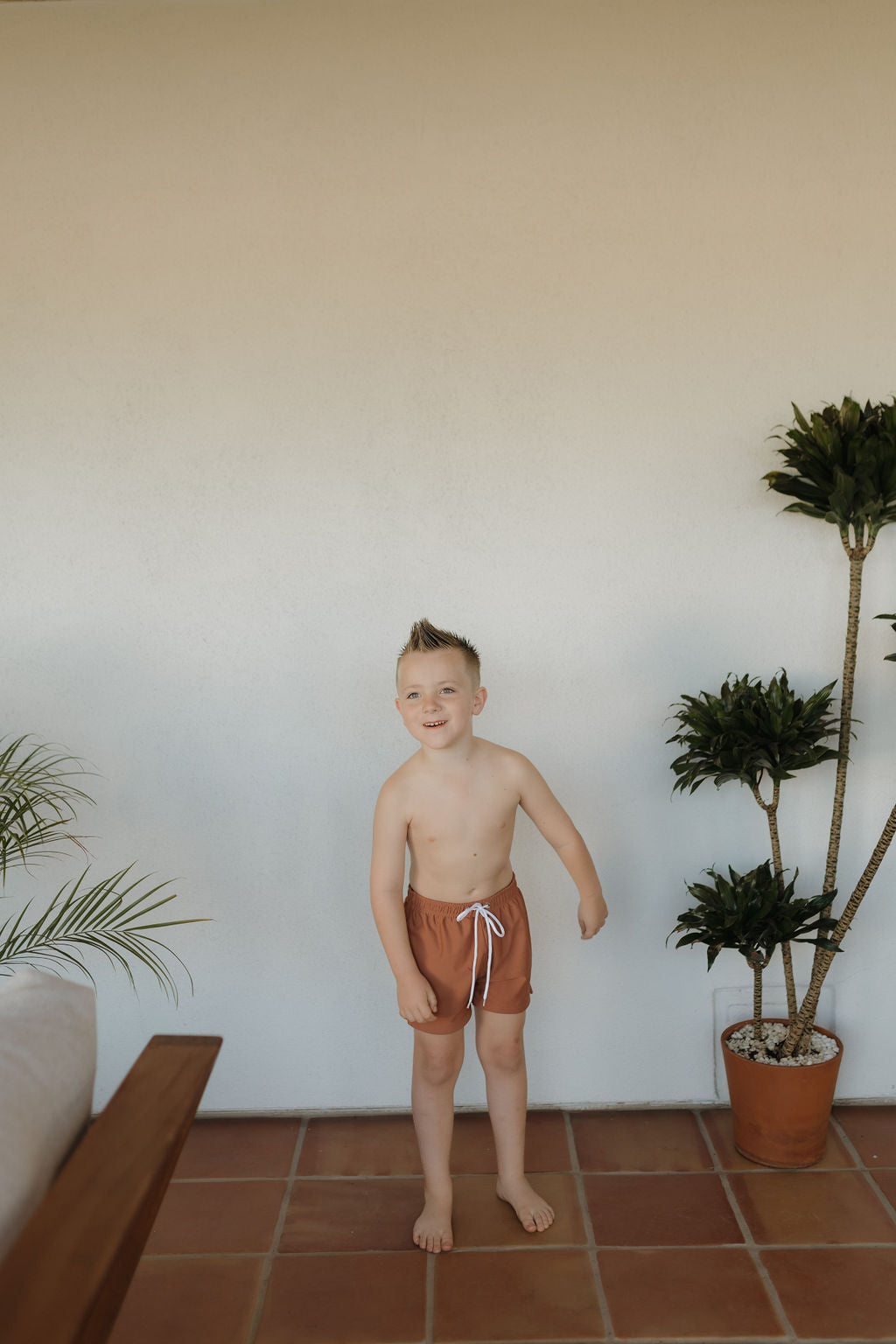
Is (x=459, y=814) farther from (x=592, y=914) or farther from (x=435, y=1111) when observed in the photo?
(x=435, y=1111)

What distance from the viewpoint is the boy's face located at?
2.18m

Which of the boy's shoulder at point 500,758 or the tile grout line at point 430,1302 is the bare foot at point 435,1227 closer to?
the tile grout line at point 430,1302

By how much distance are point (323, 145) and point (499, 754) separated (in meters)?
1.64

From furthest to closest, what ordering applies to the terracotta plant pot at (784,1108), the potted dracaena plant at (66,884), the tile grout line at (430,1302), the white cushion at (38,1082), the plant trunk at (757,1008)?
1. the potted dracaena plant at (66,884)
2. the plant trunk at (757,1008)
3. the terracotta plant pot at (784,1108)
4. the tile grout line at (430,1302)
5. the white cushion at (38,1082)

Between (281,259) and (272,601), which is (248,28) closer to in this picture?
(281,259)

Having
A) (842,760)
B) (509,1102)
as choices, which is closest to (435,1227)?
(509,1102)

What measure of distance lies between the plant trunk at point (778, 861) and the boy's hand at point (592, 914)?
469mm

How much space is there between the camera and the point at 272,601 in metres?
2.72

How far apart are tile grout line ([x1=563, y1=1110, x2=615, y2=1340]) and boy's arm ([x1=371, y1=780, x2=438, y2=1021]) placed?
2.05ft

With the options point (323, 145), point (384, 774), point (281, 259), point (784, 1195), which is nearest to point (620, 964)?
point (784, 1195)

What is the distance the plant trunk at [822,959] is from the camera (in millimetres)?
2459

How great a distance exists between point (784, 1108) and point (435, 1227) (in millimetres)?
904

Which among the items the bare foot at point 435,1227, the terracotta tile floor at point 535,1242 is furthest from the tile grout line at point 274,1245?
the bare foot at point 435,1227

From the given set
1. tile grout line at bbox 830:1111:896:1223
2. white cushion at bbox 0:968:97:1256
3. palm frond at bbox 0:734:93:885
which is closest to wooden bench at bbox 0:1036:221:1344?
white cushion at bbox 0:968:97:1256
